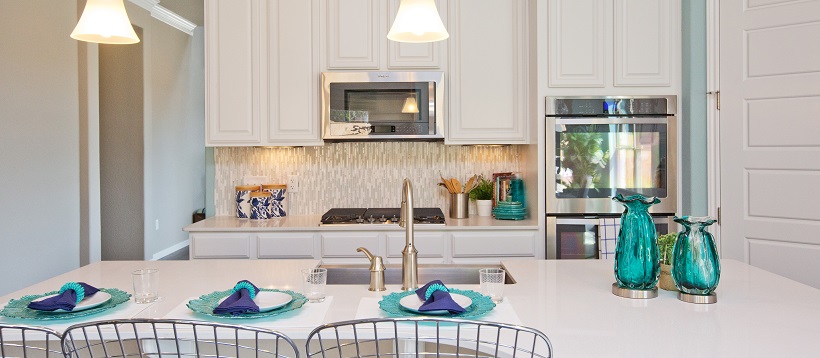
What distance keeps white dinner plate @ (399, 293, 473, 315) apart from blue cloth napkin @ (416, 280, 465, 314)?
11 mm

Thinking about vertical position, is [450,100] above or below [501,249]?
above

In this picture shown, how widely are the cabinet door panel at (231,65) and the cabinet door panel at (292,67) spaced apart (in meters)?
0.09

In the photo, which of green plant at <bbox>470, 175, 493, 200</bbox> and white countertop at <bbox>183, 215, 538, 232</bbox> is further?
green plant at <bbox>470, 175, 493, 200</bbox>

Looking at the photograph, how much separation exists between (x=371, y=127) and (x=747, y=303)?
2.32 meters

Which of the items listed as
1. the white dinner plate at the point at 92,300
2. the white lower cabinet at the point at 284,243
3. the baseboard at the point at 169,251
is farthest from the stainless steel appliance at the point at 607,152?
the baseboard at the point at 169,251

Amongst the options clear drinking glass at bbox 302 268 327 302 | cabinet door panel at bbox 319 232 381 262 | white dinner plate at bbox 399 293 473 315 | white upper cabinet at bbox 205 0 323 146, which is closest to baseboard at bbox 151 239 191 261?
white upper cabinet at bbox 205 0 323 146

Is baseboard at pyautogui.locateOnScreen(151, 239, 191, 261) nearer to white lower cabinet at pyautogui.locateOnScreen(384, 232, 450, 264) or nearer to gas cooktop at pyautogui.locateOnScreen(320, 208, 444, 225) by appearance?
gas cooktop at pyautogui.locateOnScreen(320, 208, 444, 225)

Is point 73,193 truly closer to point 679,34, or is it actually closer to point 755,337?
point 679,34

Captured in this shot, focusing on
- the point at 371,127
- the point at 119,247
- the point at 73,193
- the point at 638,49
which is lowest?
the point at 119,247

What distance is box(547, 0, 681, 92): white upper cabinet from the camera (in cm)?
348

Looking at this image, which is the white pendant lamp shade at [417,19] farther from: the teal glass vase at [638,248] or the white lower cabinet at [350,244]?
the white lower cabinet at [350,244]

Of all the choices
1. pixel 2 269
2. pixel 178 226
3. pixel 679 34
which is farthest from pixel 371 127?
pixel 178 226

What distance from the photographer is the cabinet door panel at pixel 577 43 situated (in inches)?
137

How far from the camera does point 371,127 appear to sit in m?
3.64
